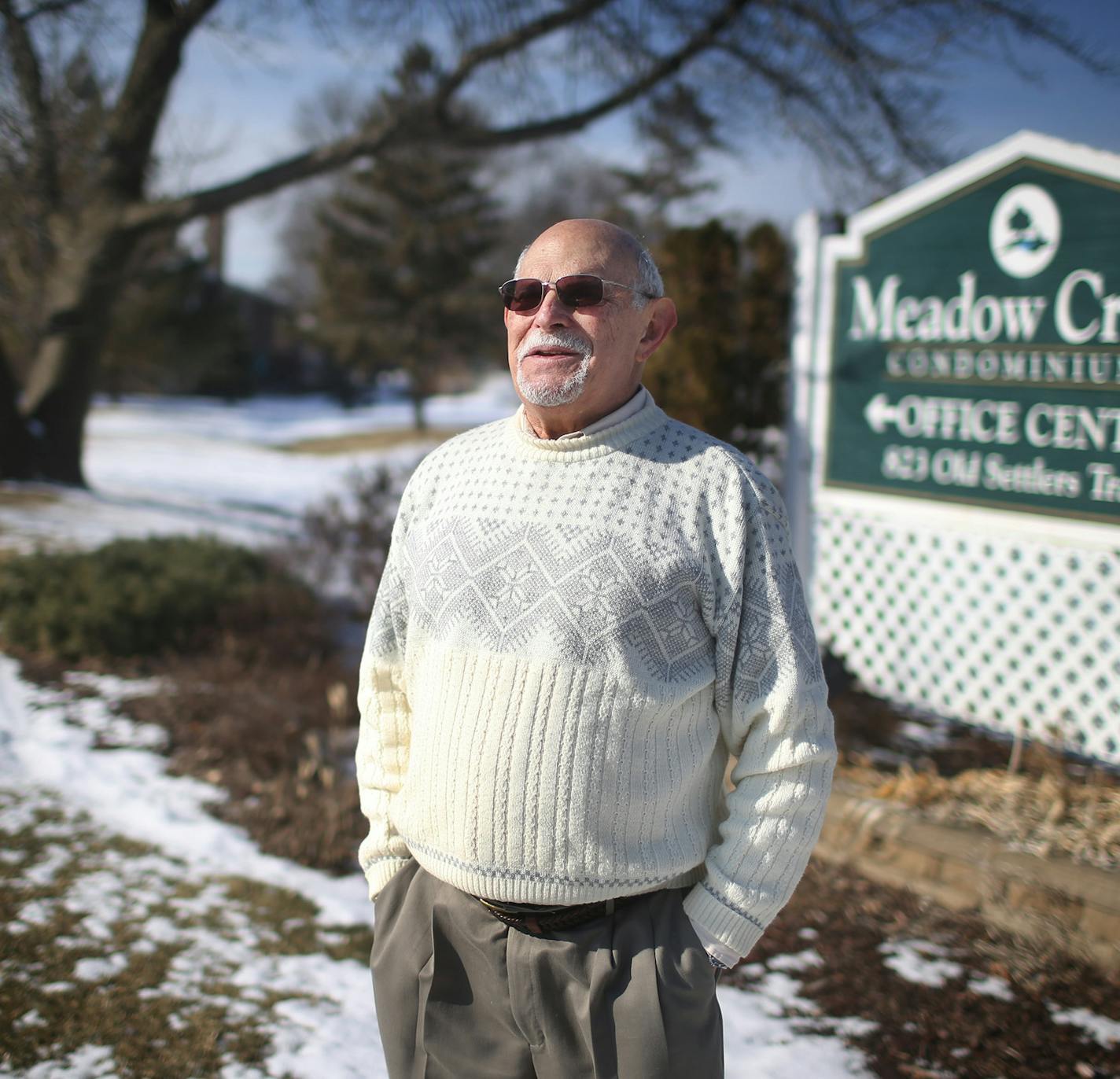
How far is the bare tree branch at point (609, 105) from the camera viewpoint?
35.6 ft

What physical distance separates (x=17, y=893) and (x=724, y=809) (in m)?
2.74

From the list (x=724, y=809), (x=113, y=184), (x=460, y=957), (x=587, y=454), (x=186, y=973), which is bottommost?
(x=186, y=973)

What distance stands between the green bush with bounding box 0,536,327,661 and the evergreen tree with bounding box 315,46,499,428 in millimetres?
24683

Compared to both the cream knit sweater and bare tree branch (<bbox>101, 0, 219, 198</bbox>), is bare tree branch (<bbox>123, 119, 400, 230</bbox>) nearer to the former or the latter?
bare tree branch (<bbox>101, 0, 219, 198</bbox>)

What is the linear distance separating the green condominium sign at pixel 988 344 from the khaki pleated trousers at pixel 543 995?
3575 mm

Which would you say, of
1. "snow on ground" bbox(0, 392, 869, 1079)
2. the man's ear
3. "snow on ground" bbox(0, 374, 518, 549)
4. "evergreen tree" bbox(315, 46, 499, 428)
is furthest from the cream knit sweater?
"evergreen tree" bbox(315, 46, 499, 428)

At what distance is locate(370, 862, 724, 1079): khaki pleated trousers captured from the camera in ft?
5.71

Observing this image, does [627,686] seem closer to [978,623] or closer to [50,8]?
[978,623]

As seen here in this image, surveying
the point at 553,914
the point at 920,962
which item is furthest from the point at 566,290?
the point at 920,962

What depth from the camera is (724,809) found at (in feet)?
6.50

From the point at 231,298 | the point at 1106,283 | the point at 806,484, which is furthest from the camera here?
the point at 231,298

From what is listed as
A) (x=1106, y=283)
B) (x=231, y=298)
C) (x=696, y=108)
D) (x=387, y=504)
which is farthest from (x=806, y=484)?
(x=231, y=298)

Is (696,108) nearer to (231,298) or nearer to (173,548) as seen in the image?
(173,548)

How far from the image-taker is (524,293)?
187cm
